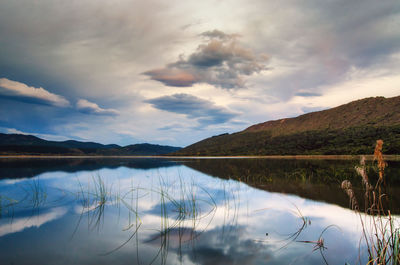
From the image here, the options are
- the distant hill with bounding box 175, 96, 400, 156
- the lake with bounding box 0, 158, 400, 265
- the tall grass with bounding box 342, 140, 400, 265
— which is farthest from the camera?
the distant hill with bounding box 175, 96, 400, 156

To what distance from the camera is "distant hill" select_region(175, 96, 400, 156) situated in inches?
3922

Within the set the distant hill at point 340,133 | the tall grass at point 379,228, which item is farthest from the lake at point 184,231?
the distant hill at point 340,133

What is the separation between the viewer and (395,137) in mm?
91938

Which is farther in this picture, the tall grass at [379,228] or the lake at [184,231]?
the lake at [184,231]

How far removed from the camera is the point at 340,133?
132 m

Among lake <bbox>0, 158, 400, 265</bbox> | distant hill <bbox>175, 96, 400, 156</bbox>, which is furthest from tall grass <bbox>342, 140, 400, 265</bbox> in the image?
distant hill <bbox>175, 96, 400, 156</bbox>

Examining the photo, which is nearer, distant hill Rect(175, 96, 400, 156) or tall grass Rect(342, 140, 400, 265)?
tall grass Rect(342, 140, 400, 265)

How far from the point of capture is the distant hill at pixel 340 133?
99.6 metres

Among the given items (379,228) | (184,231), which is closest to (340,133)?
(184,231)

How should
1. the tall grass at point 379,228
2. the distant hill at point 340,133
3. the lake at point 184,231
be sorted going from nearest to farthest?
1. the tall grass at point 379,228
2. the lake at point 184,231
3. the distant hill at point 340,133

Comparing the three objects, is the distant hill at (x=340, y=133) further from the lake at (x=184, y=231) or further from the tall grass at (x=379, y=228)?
the tall grass at (x=379, y=228)

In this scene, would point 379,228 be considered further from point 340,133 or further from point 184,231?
point 340,133

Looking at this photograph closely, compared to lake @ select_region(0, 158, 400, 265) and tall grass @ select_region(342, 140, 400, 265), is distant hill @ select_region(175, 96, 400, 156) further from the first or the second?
tall grass @ select_region(342, 140, 400, 265)

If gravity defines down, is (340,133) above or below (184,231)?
above
